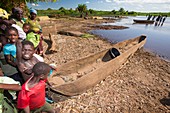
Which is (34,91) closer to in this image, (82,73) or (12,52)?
(12,52)

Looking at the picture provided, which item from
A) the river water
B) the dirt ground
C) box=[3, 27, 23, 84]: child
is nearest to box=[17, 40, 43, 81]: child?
box=[3, 27, 23, 84]: child

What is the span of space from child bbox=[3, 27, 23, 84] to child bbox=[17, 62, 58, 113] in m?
0.89

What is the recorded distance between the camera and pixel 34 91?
90.9 inches

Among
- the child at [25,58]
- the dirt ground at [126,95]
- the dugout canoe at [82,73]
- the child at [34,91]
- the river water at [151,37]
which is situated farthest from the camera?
the river water at [151,37]

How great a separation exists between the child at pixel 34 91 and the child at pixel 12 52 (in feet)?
2.93

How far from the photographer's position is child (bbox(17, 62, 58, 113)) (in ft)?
7.34

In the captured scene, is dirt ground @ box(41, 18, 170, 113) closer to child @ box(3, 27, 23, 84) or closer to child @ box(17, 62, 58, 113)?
child @ box(3, 27, 23, 84)

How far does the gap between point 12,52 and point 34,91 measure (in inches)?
Result: 50.7

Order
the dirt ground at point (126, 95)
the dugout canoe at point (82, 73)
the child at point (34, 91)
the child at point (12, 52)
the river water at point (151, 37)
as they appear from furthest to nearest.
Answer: the river water at point (151, 37) < the dirt ground at point (126, 95) < the dugout canoe at point (82, 73) < the child at point (12, 52) < the child at point (34, 91)

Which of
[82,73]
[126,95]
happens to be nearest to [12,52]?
[82,73]

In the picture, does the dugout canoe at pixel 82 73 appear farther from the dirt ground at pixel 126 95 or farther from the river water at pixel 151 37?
the river water at pixel 151 37

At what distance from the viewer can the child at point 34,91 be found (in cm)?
224

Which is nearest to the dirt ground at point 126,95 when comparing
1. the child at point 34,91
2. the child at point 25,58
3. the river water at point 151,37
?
the child at point 25,58

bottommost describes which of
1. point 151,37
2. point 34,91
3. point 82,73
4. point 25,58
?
point 151,37
